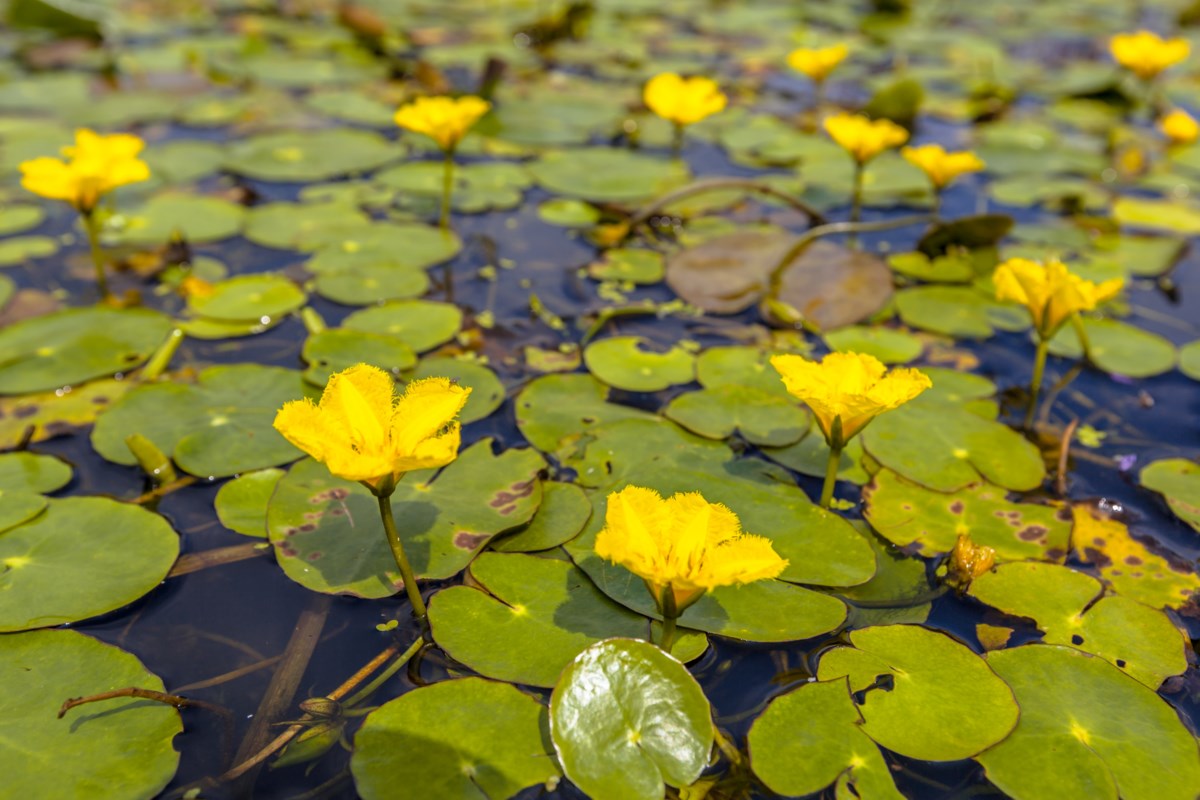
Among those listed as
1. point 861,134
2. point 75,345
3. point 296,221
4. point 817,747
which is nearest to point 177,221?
point 296,221

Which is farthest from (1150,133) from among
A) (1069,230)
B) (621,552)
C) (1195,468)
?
(621,552)

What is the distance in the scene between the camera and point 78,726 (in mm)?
1432

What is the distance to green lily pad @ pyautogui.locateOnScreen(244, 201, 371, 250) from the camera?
10.2 feet

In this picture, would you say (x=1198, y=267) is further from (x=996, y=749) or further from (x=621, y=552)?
(x=621, y=552)

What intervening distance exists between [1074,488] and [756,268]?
1283mm

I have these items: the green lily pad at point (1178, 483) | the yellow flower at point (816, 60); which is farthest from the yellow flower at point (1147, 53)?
the green lily pad at point (1178, 483)

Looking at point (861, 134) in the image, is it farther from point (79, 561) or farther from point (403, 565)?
point (79, 561)

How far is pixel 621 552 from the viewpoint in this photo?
4.42ft

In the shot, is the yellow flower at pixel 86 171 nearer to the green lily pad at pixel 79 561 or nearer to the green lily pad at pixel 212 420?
the green lily pad at pixel 212 420

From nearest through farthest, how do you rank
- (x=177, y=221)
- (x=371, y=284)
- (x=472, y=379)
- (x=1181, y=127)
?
(x=472, y=379) → (x=371, y=284) → (x=177, y=221) → (x=1181, y=127)

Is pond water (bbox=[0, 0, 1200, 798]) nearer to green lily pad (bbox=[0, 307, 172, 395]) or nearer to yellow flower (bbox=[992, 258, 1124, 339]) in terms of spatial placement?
green lily pad (bbox=[0, 307, 172, 395])

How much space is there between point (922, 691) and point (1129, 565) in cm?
68

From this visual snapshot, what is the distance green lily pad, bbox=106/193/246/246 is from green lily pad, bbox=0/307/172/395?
527mm

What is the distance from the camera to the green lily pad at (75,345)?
91.6 inches
